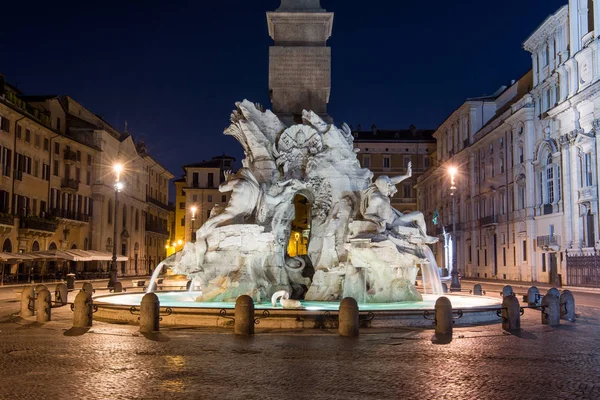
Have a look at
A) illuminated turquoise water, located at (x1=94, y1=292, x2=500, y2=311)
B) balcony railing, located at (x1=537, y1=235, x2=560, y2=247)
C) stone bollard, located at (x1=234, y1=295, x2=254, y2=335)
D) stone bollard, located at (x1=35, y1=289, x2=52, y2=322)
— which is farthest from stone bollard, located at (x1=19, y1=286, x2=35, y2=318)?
balcony railing, located at (x1=537, y1=235, x2=560, y2=247)

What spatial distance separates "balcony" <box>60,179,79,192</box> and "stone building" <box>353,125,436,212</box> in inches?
1445

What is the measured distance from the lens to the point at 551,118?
153 feet

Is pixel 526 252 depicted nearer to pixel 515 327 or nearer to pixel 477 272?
pixel 477 272

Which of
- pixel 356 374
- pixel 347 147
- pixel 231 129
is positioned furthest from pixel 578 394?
pixel 231 129

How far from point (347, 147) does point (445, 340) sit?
7.49 metres

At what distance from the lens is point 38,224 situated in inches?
1909

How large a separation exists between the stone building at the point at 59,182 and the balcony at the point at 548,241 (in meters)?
33.2

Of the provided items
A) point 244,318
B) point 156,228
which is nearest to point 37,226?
point 156,228

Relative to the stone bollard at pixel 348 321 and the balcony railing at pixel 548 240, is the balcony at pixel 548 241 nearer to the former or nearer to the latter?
the balcony railing at pixel 548 240

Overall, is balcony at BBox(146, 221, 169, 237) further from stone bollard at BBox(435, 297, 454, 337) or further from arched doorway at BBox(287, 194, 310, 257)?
stone bollard at BBox(435, 297, 454, 337)

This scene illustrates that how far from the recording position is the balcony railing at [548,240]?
45.6 m

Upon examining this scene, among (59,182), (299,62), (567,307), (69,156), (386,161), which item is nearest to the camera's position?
(567,307)

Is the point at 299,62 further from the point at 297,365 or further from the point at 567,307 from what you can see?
the point at 297,365

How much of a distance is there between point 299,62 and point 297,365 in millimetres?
11421
